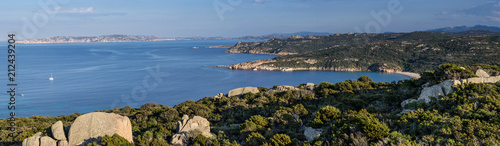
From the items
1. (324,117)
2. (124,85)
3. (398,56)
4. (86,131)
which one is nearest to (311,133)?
(324,117)

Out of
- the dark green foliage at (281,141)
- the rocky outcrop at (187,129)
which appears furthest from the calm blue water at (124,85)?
the dark green foliage at (281,141)

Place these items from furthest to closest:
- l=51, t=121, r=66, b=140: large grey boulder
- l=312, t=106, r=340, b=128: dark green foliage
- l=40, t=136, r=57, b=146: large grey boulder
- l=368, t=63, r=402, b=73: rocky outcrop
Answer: l=368, t=63, r=402, b=73: rocky outcrop, l=312, t=106, r=340, b=128: dark green foliage, l=51, t=121, r=66, b=140: large grey boulder, l=40, t=136, r=57, b=146: large grey boulder

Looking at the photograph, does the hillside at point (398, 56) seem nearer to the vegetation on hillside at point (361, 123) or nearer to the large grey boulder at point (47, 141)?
the vegetation on hillside at point (361, 123)

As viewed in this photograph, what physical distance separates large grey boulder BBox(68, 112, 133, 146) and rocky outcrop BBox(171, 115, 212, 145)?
7.57 feet

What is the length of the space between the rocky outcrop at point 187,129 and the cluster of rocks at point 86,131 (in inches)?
90.9

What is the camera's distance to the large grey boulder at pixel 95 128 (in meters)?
14.5

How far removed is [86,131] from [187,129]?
4.66 m

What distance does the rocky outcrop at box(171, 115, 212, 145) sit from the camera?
15.2m

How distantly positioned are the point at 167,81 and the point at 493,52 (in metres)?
111

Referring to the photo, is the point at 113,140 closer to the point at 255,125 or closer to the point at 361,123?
the point at 255,125

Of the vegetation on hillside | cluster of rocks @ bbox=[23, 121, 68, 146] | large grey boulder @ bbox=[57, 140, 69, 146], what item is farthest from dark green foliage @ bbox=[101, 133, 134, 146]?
cluster of rocks @ bbox=[23, 121, 68, 146]

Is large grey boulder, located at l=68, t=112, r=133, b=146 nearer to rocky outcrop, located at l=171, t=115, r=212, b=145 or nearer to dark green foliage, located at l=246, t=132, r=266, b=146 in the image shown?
rocky outcrop, located at l=171, t=115, r=212, b=145

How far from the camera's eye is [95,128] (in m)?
14.8

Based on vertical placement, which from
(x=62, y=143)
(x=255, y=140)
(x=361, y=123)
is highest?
(x=361, y=123)
